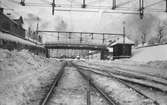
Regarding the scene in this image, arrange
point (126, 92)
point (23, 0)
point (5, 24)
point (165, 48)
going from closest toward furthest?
point (126, 92) < point (23, 0) < point (165, 48) < point (5, 24)

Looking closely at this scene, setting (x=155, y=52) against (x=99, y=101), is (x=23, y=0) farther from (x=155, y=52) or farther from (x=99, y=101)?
(x=155, y=52)

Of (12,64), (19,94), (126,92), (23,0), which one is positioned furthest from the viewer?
(23,0)

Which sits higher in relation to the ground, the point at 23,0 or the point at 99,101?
the point at 23,0

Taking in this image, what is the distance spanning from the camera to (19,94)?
619cm

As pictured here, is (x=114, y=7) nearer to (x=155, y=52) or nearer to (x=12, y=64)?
(x=12, y=64)

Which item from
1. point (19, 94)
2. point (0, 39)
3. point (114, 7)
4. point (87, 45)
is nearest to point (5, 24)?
point (87, 45)

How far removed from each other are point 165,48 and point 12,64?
24621mm

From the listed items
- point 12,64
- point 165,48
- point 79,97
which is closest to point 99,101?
point 79,97

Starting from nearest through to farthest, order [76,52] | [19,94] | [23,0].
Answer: [19,94], [23,0], [76,52]

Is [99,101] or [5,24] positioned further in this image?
[5,24]

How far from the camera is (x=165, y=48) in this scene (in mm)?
27344

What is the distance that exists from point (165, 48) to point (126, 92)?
2367 centimetres

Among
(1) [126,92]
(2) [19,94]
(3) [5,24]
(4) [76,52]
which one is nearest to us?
(2) [19,94]

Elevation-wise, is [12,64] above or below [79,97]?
above
